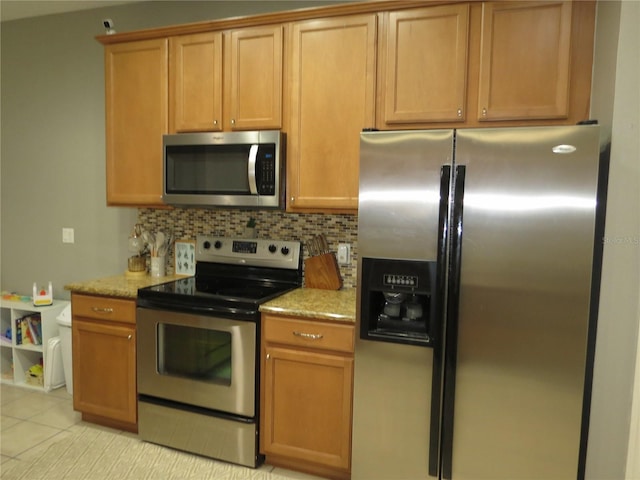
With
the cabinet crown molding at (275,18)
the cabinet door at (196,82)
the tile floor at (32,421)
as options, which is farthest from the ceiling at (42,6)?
the tile floor at (32,421)

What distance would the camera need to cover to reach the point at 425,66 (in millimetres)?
2174

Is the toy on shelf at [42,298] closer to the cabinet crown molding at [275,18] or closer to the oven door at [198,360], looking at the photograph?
the oven door at [198,360]

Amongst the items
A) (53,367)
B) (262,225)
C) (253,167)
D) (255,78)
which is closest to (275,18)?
(255,78)

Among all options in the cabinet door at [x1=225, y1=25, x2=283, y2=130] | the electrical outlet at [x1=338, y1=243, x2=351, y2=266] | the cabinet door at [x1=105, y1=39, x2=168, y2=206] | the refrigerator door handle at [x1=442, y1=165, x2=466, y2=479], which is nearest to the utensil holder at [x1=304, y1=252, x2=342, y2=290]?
the electrical outlet at [x1=338, y1=243, x2=351, y2=266]

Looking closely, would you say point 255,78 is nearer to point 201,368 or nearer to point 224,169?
point 224,169

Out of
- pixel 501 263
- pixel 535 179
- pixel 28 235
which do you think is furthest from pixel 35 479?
pixel 535 179

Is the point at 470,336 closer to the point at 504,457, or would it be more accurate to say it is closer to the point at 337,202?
the point at 504,457

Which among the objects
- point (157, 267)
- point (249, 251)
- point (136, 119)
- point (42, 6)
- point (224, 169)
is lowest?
point (157, 267)

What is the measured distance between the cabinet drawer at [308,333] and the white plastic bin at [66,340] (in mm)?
1734

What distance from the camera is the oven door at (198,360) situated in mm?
2227

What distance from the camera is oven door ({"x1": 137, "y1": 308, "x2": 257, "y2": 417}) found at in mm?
2227

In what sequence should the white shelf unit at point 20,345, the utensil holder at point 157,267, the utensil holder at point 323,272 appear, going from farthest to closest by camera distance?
the white shelf unit at point 20,345 < the utensil holder at point 157,267 < the utensil holder at point 323,272

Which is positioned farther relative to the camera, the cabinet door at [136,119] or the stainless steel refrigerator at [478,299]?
the cabinet door at [136,119]

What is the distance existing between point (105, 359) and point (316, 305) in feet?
4.31
